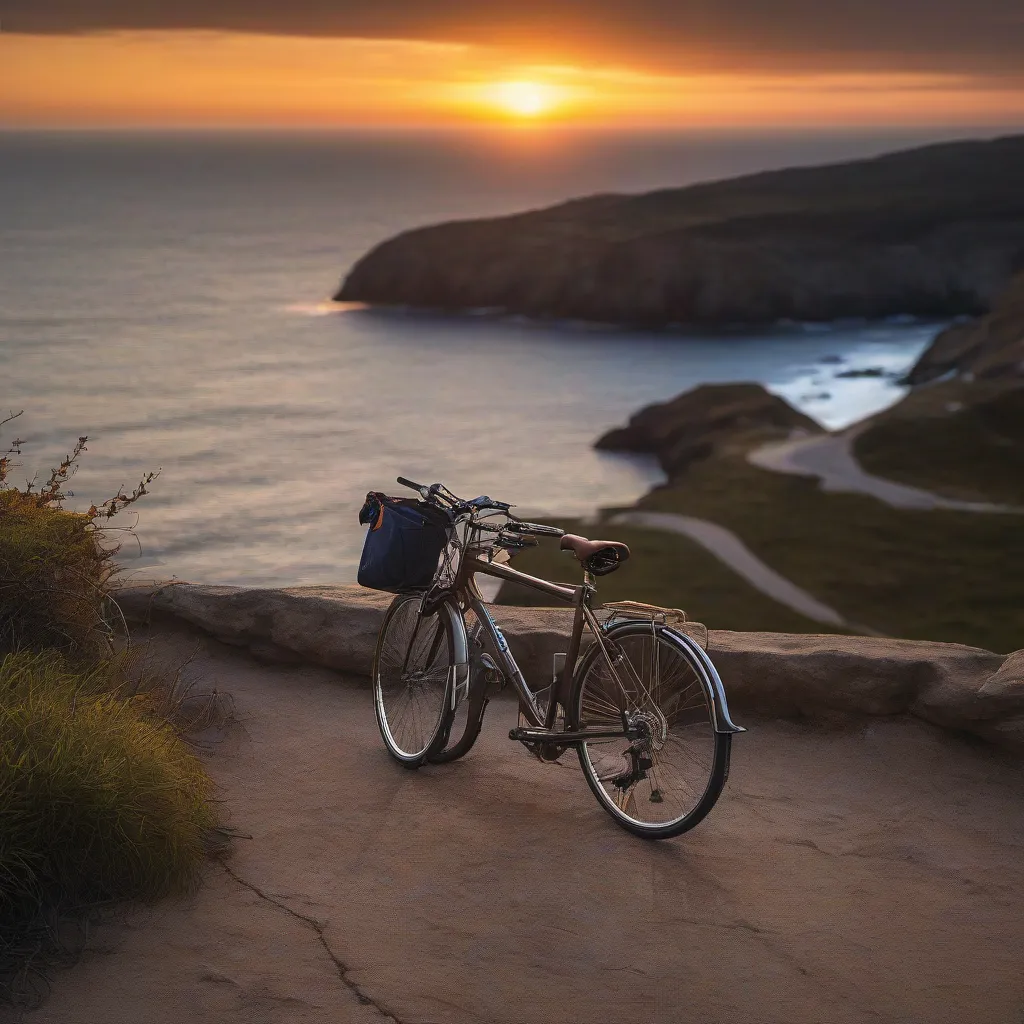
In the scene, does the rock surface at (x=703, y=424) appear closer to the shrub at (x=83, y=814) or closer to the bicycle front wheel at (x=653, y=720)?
the bicycle front wheel at (x=653, y=720)

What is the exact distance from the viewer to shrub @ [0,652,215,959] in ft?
14.9

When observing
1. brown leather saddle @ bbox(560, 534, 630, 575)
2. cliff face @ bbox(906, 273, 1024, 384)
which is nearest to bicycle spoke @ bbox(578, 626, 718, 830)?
brown leather saddle @ bbox(560, 534, 630, 575)

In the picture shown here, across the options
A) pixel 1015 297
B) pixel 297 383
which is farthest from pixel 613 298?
pixel 1015 297

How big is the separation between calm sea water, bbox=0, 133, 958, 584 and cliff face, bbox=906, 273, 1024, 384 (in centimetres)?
346

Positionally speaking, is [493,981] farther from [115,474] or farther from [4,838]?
[115,474]

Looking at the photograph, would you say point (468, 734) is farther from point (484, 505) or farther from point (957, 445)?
point (957, 445)

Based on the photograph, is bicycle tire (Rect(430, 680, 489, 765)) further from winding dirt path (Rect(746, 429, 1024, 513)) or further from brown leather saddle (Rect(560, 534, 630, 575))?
winding dirt path (Rect(746, 429, 1024, 513))

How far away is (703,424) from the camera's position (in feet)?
168

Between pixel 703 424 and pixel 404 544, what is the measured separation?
45937 mm

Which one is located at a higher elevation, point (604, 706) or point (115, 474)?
point (604, 706)

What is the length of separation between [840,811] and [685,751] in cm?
92

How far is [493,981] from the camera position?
431 centimetres

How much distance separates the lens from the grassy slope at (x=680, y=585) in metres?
27.3

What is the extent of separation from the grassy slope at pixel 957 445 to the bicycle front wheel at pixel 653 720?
31426 millimetres
